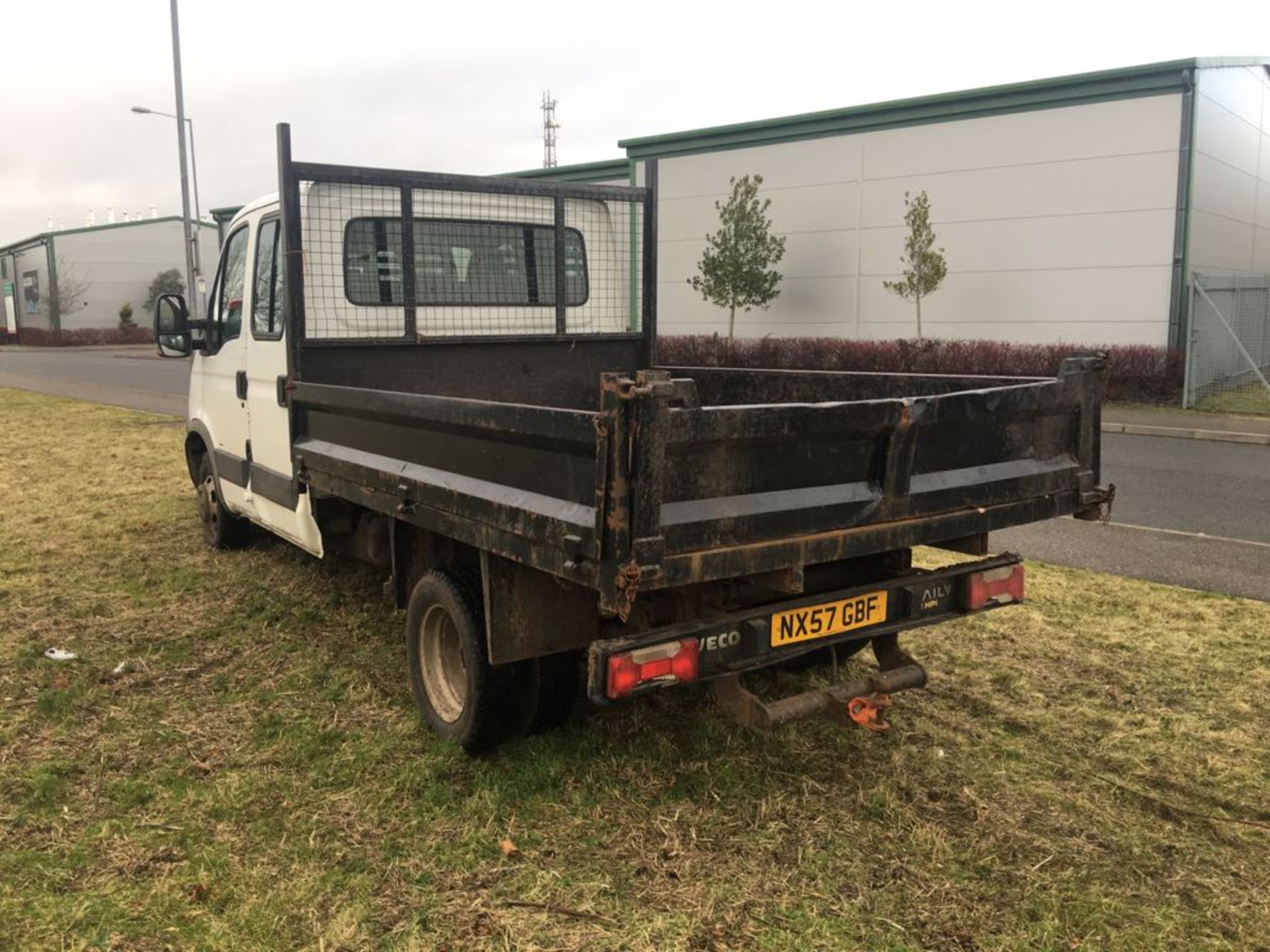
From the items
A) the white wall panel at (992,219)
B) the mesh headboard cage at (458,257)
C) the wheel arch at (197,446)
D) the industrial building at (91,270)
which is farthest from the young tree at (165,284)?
the mesh headboard cage at (458,257)

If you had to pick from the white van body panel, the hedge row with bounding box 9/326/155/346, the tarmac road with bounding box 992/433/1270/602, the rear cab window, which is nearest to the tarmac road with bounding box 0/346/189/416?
the hedge row with bounding box 9/326/155/346

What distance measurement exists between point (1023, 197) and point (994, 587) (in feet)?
57.8

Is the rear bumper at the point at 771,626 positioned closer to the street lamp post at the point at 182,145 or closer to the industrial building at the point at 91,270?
the street lamp post at the point at 182,145

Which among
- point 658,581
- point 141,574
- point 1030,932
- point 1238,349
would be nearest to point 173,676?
point 141,574

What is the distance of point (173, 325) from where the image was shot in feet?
20.3

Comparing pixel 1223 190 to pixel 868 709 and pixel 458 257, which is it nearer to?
pixel 458 257

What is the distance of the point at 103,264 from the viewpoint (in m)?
58.7

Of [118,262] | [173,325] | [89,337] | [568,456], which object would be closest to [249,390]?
[173,325]

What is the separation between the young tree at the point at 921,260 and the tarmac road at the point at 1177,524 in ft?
21.7

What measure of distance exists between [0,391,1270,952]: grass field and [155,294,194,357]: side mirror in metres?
1.76

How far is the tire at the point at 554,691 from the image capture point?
3.85 m

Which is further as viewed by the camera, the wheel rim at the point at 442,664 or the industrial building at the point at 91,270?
the industrial building at the point at 91,270

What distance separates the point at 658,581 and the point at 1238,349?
1782 cm

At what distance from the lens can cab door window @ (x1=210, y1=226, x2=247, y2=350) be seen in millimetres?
5699
